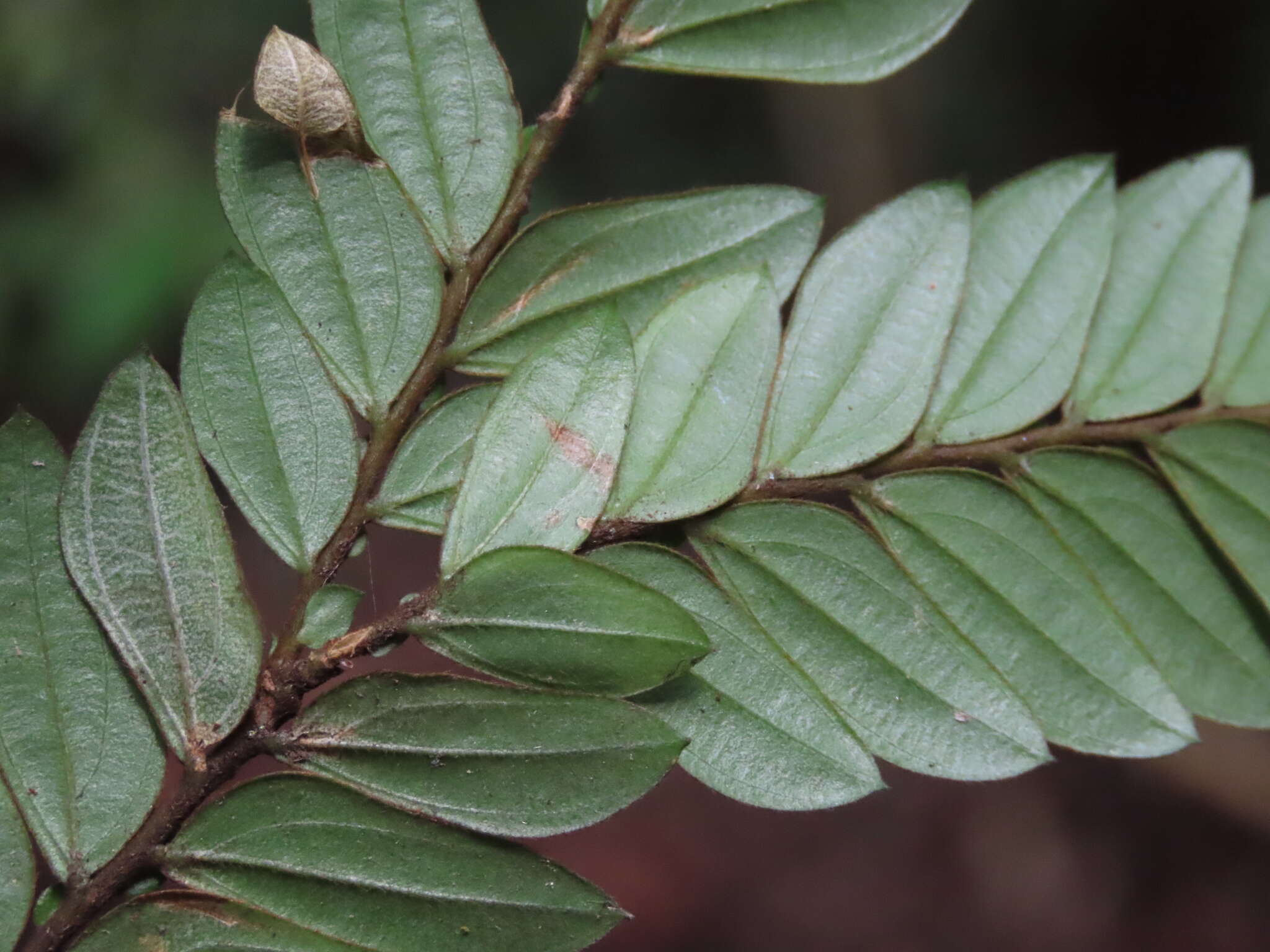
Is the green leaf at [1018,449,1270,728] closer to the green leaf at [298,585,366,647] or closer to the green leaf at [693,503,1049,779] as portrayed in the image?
the green leaf at [693,503,1049,779]

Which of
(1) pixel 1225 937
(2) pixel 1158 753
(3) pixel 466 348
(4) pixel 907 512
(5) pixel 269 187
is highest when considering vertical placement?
(5) pixel 269 187

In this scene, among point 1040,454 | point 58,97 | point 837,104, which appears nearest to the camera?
point 1040,454

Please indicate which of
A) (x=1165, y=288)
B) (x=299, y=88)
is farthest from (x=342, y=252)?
(x=1165, y=288)

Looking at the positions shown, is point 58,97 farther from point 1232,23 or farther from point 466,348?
point 1232,23

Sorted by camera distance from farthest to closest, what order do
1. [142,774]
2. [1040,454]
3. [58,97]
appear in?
1. [58,97]
2. [1040,454]
3. [142,774]

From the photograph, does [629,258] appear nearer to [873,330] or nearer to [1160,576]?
[873,330]

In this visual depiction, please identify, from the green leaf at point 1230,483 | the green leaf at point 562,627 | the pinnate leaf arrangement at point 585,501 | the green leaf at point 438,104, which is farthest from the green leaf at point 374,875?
the green leaf at point 1230,483

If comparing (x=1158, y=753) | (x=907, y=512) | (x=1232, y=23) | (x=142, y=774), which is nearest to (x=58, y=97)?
(x=142, y=774)

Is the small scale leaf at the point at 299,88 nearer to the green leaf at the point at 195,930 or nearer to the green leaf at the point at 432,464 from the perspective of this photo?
the green leaf at the point at 432,464

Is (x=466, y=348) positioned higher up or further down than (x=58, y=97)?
further down
